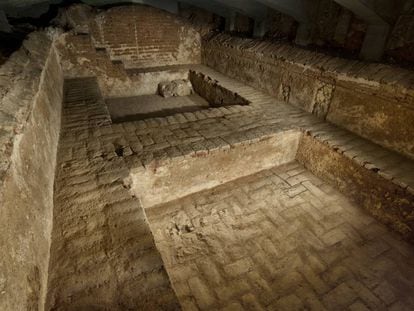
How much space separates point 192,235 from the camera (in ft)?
9.52

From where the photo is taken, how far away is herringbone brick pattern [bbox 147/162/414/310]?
2.32 meters

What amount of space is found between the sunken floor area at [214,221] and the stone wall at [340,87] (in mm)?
268

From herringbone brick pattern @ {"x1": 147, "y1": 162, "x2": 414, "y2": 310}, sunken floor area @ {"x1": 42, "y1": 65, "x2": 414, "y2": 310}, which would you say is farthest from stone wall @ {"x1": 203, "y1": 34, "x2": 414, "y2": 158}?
herringbone brick pattern @ {"x1": 147, "y1": 162, "x2": 414, "y2": 310}

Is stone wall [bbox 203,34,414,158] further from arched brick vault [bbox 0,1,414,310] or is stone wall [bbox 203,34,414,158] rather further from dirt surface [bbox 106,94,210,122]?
dirt surface [bbox 106,94,210,122]

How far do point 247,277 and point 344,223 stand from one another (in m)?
1.45

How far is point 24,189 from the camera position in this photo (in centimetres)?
166

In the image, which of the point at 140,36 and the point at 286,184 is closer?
the point at 286,184

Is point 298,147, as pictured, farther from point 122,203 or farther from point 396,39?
point 122,203

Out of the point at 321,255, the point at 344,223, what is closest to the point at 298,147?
the point at 344,223

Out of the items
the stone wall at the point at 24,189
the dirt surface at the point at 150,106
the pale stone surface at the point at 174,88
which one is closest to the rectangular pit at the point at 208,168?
the stone wall at the point at 24,189

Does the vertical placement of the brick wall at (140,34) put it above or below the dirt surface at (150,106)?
above

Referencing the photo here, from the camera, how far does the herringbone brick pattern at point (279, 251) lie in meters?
2.32

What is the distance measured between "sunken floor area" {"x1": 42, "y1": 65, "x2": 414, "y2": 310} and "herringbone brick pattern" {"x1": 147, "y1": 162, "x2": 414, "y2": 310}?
11 mm

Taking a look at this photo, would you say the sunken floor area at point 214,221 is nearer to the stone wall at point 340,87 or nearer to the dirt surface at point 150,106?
the stone wall at point 340,87
